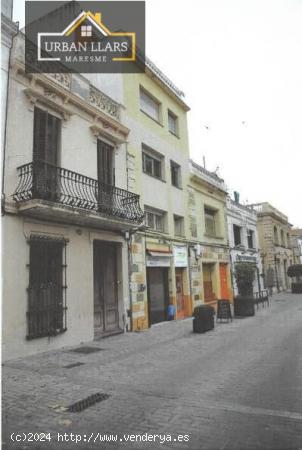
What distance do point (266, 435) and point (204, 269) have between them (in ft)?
50.3

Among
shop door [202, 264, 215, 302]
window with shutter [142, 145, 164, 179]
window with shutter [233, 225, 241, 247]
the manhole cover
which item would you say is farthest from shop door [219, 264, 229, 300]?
the manhole cover

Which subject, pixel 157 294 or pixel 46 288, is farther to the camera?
pixel 157 294

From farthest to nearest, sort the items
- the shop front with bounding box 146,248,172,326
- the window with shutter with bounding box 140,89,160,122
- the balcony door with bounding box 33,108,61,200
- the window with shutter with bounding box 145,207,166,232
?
the window with shutter with bounding box 140,89,160,122
the window with shutter with bounding box 145,207,166,232
the shop front with bounding box 146,248,172,326
the balcony door with bounding box 33,108,61,200

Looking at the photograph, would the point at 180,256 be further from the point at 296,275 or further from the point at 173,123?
the point at 296,275

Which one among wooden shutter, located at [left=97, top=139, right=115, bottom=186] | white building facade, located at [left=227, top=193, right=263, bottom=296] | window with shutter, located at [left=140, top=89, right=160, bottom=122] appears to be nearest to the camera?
wooden shutter, located at [left=97, top=139, right=115, bottom=186]

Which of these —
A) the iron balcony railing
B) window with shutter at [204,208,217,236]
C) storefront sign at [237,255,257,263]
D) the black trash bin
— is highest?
window with shutter at [204,208,217,236]

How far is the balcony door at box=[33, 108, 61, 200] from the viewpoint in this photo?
28.6ft

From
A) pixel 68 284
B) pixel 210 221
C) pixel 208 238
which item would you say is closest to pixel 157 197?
pixel 208 238

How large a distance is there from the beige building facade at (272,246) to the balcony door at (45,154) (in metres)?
25.8

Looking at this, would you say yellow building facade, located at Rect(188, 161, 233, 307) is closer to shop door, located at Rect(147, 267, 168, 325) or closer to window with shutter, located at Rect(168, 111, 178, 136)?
window with shutter, located at Rect(168, 111, 178, 136)

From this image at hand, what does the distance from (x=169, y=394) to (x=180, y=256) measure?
36.3 ft

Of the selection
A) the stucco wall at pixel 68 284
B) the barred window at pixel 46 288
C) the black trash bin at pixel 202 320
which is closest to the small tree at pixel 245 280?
the black trash bin at pixel 202 320

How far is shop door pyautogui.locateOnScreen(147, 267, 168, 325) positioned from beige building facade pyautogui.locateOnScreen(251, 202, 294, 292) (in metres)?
18.5

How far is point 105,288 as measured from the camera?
38.8 feet
